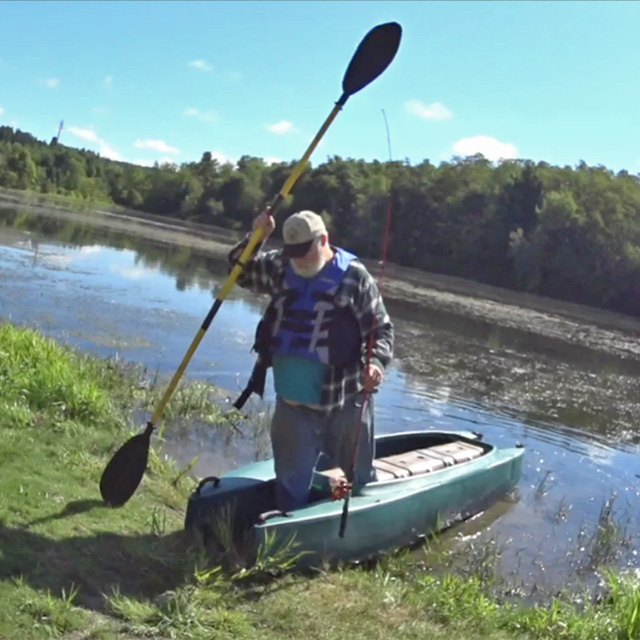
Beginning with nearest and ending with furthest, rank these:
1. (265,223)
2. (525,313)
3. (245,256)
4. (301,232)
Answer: (301,232)
(265,223)
(245,256)
(525,313)

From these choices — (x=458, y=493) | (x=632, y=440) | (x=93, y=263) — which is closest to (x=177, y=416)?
(x=458, y=493)

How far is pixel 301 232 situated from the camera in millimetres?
4785

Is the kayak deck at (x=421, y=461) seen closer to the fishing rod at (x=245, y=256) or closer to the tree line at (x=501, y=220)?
the fishing rod at (x=245, y=256)

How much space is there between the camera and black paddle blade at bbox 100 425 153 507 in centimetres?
507

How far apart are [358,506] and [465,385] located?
9.13 meters

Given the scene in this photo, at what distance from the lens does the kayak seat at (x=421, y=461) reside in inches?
242

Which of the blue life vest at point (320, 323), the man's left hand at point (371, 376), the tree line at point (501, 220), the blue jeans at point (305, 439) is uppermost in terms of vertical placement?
the tree line at point (501, 220)

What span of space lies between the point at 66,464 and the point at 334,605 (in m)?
2.00

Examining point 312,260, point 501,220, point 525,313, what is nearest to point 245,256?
point 312,260

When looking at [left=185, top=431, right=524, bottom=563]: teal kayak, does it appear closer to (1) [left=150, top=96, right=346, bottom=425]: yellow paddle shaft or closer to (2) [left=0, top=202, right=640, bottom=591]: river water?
(2) [left=0, top=202, right=640, bottom=591]: river water

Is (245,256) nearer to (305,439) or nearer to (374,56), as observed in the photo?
(305,439)

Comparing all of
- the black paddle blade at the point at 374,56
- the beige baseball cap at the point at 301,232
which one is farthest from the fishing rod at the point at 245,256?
the beige baseball cap at the point at 301,232

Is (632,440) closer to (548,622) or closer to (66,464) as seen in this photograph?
(548,622)

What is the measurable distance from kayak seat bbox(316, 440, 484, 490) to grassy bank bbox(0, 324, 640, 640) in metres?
0.61
